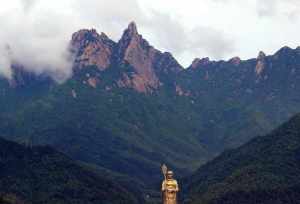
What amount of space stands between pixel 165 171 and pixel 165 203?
2.86m

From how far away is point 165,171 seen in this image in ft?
261

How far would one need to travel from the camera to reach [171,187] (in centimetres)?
7881

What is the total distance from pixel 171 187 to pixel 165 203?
5.20ft

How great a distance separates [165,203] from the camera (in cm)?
7912

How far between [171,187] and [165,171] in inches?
65.6
